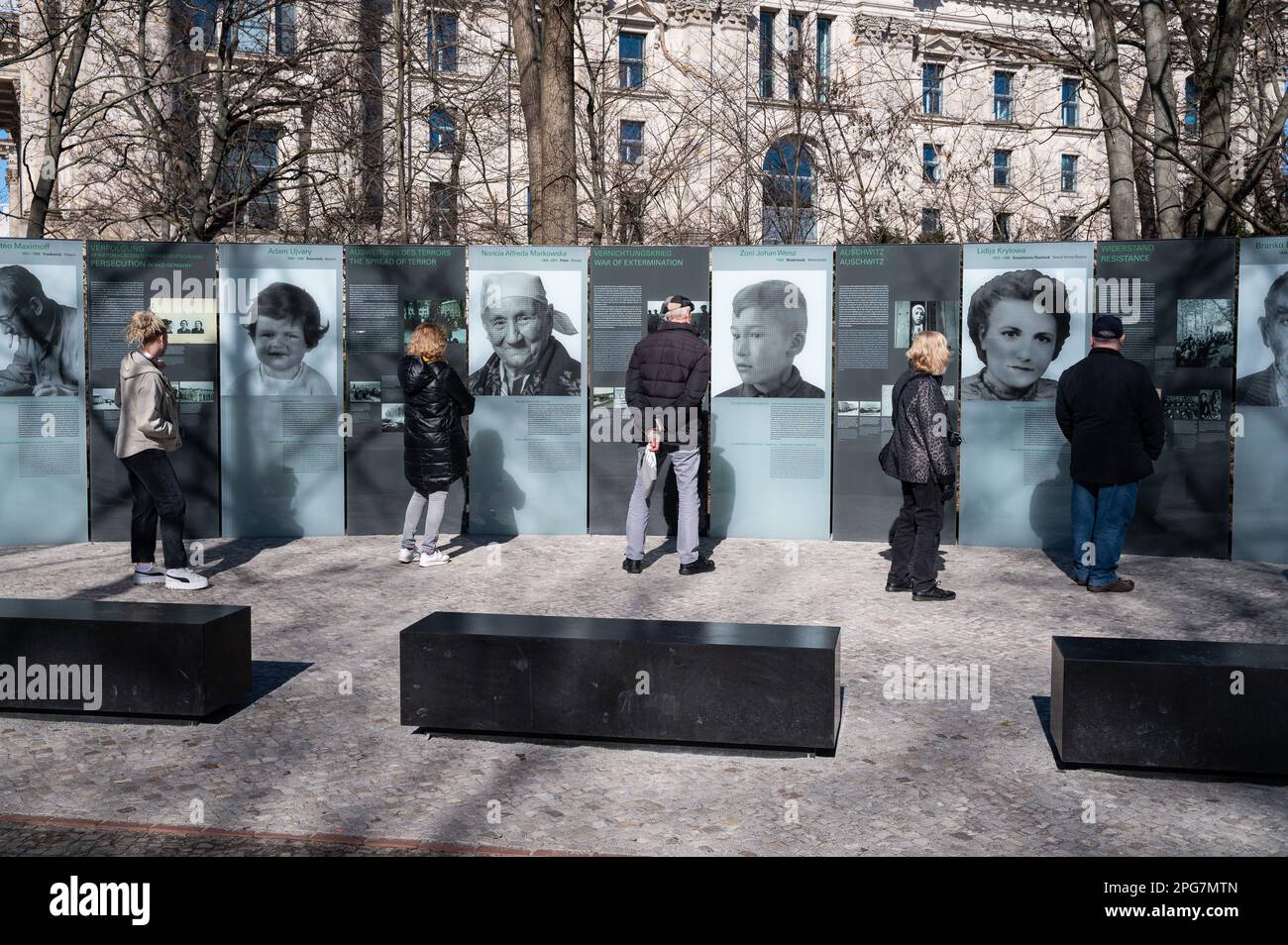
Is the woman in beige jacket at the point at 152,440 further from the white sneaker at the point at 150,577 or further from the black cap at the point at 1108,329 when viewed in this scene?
the black cap at the point at 1108,329

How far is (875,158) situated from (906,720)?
15.0 m

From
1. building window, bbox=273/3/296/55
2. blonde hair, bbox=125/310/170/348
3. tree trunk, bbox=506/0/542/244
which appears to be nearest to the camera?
blonde hair, bbox=125/310/170/348

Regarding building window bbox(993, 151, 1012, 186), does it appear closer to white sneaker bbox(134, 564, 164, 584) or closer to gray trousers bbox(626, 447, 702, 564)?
gray trousers bbox(626, 447, 702, 564)

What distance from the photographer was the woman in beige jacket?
9109 millimetres

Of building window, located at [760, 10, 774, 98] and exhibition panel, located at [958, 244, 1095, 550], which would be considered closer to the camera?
exhibition panel, located at [958, 244, 1095, 550]

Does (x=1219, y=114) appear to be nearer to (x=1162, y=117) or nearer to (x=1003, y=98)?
(x=1162, y=117)

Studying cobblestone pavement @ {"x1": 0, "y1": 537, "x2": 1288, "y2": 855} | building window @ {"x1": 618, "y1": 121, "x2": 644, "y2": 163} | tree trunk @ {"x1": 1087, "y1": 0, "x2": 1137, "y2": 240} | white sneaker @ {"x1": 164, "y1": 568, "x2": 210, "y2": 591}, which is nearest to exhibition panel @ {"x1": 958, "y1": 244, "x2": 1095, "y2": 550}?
cobblestone pavement @ {"x1": 0, "y1": 537, "x2": 1288, "y2": 855}

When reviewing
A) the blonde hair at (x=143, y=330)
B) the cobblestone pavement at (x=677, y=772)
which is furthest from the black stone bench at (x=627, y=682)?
the blonde hair at (x=143, y=330)

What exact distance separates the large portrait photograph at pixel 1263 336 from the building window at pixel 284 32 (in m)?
15.3

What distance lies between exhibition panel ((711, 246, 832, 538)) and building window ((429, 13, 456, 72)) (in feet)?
35.1

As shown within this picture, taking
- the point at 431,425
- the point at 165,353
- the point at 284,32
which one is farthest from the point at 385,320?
the point at 284,32

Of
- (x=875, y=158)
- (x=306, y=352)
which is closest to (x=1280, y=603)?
(x=306, y=352)

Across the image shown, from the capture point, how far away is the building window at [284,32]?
20125 millimetres

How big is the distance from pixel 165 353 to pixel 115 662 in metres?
6.03
